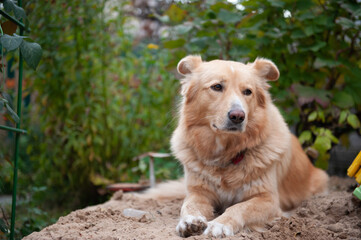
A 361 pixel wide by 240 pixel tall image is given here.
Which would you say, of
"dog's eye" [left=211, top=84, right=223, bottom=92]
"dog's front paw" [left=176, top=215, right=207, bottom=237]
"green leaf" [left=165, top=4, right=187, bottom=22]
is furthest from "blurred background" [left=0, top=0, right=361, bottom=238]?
"dog's front paw" [left=176, top=215, right=207, bottom=237]

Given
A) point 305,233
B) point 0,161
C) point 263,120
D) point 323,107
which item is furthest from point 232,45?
point 0,161

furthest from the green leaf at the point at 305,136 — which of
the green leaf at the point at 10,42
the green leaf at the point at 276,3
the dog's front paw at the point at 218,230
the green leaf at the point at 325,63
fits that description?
the green leaf at the point at 10,42

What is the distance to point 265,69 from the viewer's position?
313cm

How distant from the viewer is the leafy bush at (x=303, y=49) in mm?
3994

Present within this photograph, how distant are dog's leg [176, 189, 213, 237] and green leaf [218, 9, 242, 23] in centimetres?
207

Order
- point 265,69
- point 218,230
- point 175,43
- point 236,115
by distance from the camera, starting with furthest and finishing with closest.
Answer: point 175,43
point 265,69
point 236,115
point 218,230

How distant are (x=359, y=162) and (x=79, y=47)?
11.0 ft

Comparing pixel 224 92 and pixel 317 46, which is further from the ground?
pixel 317 46

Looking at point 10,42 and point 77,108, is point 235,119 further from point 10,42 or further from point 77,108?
point 77,108

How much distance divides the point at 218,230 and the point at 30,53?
1.60m

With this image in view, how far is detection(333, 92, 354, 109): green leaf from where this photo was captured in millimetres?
3967

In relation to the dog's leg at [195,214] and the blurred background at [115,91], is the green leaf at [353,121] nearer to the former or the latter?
the blurred background at [115,91]

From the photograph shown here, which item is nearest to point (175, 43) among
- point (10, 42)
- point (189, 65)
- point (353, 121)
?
point (189, 65)

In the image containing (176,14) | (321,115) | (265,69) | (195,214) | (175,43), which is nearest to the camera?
(195,214)
